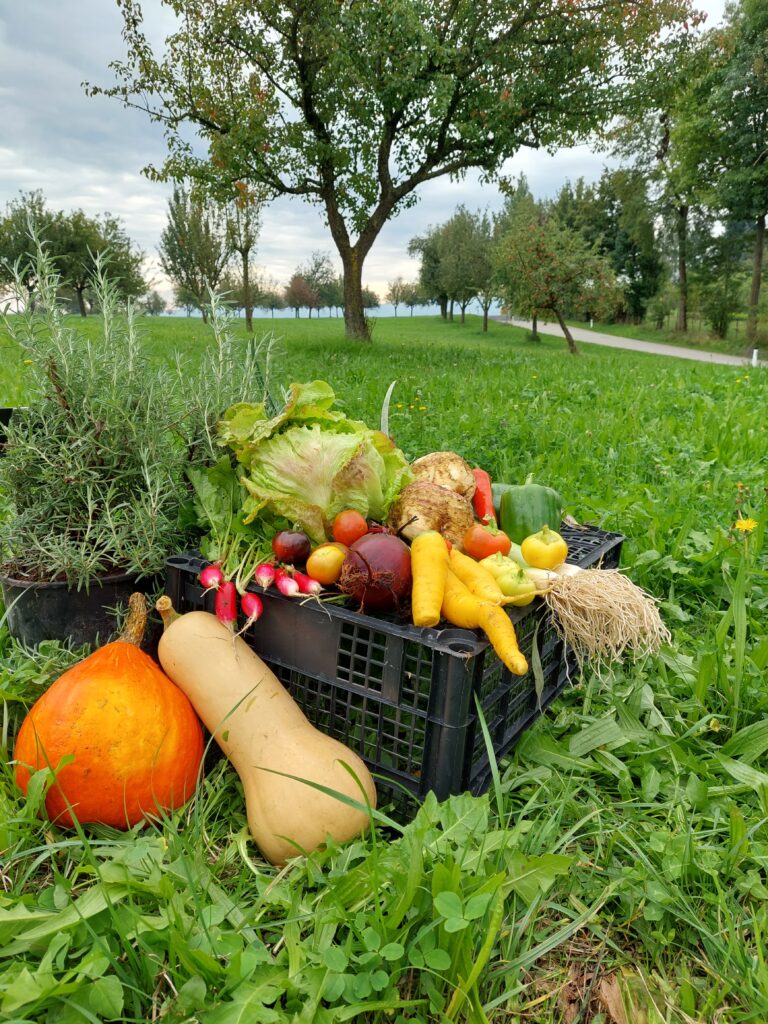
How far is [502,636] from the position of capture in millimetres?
1604

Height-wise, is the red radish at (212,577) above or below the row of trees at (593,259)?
below

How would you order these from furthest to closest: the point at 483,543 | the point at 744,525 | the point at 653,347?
1. the point at 653,347
2. the point at 744,525
3. the point at 483,543

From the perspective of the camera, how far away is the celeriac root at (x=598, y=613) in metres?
1.96

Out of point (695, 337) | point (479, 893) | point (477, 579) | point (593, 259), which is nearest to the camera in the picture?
point (479, 893)

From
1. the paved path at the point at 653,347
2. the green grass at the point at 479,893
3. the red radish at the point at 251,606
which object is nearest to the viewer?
the green grass at the point at 479,893

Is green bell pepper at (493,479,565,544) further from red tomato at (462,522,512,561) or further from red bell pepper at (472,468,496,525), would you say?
red tomato at (462,522,512,561)

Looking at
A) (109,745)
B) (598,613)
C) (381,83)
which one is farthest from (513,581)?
(381,83)

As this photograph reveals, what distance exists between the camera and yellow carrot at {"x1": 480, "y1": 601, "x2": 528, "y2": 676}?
1.57 m

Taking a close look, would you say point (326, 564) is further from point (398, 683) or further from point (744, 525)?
point (744, 525)

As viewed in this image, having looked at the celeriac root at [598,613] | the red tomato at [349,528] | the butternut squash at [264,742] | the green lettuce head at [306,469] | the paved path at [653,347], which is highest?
the paved path at [653,347]

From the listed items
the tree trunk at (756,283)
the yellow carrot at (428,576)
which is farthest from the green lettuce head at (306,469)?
the tree trunk at (756,283)

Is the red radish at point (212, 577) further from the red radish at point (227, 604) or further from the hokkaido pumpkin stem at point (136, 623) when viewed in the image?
the hokkaido pumpkin stem at point (136, 623)

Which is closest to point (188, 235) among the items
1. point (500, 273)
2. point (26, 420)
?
point (500, 273)

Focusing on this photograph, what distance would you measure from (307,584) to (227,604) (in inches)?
9.9
